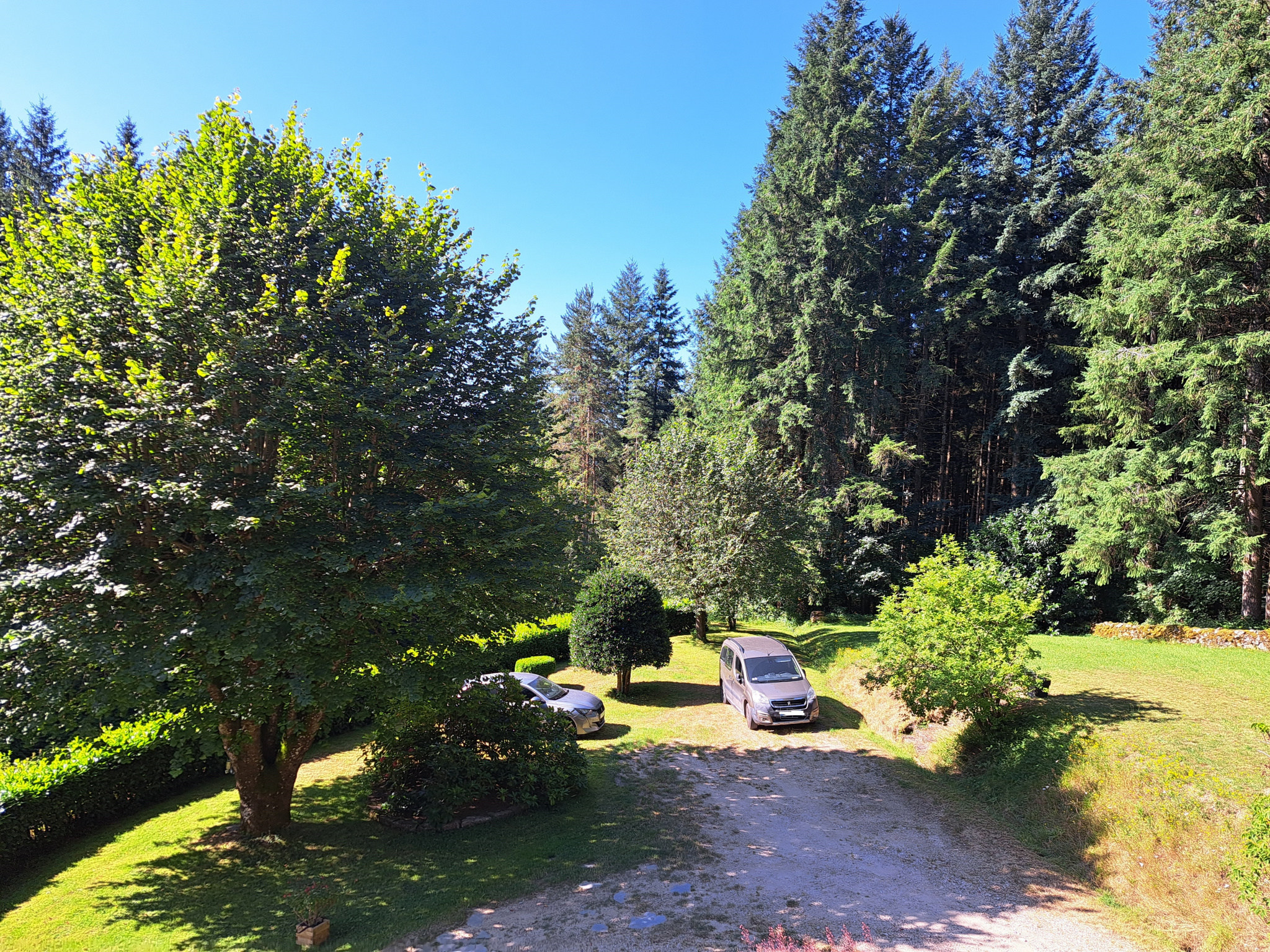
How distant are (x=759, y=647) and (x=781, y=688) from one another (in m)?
1.37

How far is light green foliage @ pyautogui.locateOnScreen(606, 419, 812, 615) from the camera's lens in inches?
832

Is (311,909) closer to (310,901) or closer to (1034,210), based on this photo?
(310,901)

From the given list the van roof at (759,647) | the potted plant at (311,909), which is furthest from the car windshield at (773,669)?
the potted plant at (311,909)

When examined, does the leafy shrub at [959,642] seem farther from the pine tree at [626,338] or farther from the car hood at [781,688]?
the pine tree at [626,338]

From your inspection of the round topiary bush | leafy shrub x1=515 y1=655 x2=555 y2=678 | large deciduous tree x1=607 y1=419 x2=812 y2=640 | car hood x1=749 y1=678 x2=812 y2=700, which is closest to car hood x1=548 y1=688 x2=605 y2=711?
the round topiary bush

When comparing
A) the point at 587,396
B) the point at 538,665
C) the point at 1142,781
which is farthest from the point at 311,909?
the point at 587,396

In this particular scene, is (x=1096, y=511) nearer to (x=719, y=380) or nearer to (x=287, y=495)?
(x=719, y=380)

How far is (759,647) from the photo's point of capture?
15.8 metres

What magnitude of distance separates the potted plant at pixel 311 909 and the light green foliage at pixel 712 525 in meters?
14.7

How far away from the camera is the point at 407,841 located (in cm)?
914

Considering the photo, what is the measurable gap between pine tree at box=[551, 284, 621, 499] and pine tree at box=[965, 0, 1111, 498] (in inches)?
975

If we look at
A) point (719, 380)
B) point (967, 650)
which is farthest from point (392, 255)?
point (719, 380)

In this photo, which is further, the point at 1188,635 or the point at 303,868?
the point at 1188,635

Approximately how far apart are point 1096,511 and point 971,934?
20.4 meters
